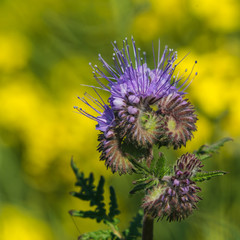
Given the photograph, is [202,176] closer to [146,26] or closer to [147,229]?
[147,229]

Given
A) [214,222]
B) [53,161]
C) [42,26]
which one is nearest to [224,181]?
[214,222]

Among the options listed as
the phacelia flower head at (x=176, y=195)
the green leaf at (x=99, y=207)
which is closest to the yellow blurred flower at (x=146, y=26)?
the green leaf at (x=99, y=207)

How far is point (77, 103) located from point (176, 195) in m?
2.96

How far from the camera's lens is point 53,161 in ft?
14.0

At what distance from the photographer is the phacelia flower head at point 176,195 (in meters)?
1.74

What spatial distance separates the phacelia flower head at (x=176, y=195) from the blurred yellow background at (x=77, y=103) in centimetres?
144

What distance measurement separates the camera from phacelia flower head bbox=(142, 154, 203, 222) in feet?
A: 5.71

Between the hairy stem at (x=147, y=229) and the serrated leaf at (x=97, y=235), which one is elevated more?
the hairy stem at (x=147, y=229)

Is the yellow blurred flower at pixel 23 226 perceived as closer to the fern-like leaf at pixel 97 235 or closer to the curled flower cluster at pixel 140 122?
the fern-like leaf at pixel 97 235

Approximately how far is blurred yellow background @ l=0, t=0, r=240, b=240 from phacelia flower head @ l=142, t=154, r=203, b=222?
4.71ft

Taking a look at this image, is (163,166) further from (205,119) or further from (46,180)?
(46,180)

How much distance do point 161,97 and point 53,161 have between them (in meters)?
2.53

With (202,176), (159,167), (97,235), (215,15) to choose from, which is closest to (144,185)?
(159,167)

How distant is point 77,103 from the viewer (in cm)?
461
